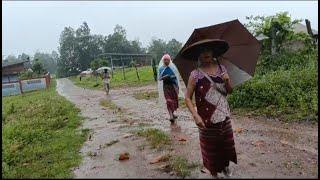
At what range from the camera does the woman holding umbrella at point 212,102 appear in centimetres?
517

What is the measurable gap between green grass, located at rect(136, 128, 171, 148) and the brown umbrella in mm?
2404

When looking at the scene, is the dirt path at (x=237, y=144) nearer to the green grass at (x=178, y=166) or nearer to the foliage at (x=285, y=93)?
the green grass at (x=178, y=166)

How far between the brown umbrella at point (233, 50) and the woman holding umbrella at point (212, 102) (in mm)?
398

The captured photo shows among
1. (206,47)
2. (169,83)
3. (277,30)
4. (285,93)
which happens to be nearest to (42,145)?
(169,83)

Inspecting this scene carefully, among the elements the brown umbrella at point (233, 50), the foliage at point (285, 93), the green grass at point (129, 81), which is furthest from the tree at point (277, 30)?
the green grass at point (129, 81)

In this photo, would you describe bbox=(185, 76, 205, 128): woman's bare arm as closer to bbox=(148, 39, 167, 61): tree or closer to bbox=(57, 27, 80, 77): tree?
bbox=(57, 27, 80, 77): tree

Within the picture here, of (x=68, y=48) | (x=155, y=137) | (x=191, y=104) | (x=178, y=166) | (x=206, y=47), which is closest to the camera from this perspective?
(x=206, y=47)

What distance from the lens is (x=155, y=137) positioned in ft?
29.6

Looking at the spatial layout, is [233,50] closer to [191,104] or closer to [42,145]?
[191,104]

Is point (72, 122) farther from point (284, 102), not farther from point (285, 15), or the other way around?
point (285, 15)

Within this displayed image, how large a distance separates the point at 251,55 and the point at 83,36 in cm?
6837

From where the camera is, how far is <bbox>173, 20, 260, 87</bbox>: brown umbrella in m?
5.75

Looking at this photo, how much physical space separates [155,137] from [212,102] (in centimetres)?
395

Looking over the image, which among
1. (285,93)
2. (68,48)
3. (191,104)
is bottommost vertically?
(285,93)
